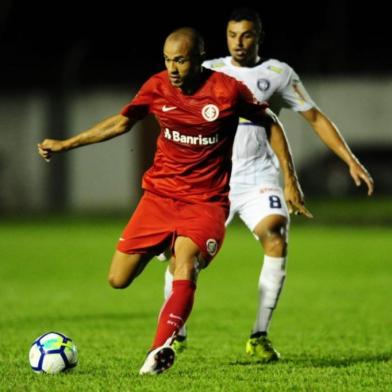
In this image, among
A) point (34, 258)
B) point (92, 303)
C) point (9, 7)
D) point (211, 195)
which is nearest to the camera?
point (211, 195)

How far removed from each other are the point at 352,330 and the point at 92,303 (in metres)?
3.62

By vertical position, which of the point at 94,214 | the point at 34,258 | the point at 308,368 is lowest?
the point at 94,214

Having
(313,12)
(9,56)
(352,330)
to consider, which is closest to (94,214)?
(9,56)

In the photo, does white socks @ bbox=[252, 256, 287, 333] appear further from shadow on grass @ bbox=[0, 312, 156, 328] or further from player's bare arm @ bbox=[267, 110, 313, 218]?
shadow on grass @ bbox=[0, 312, 156, 328]

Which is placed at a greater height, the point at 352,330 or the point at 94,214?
the point at 352,330

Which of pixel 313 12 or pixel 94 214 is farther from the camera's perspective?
pixel 313 12

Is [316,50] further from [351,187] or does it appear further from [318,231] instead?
[318,231]

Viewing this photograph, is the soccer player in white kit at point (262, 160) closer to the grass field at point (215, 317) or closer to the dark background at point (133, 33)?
the grass field at point (215, 317)

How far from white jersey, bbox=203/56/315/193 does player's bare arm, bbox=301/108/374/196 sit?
0.32 metres

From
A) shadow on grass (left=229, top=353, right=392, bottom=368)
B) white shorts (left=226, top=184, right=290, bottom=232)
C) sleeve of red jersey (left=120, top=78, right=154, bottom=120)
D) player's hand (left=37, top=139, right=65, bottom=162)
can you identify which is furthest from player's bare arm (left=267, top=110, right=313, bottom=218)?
player's hand (left=37, top=139, right=65, bottom=162)

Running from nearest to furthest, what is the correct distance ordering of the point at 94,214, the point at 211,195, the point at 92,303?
the point at 211,195, the point at 92,303, the point at 94,214

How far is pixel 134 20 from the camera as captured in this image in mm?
34688

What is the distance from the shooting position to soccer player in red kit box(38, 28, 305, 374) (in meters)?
7.36

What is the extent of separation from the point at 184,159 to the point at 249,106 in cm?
55
